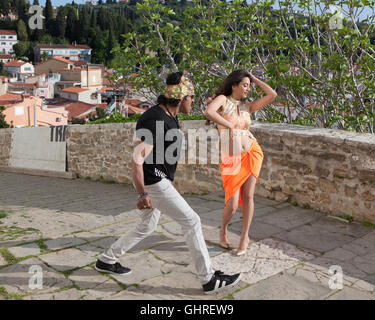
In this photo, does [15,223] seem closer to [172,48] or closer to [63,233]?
[63,233]

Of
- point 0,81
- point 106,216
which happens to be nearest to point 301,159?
point 106,216

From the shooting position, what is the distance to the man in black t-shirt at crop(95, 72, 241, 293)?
281 cm

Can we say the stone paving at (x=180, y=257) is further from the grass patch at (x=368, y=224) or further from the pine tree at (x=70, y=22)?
the pine tree at (x=70, y=22)

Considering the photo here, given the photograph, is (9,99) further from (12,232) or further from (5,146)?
(12,232)

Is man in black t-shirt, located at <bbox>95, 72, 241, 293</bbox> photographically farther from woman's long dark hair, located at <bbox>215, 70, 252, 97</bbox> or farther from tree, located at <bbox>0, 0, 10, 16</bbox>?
tree, located at <bbox>0, 0, 10, 16</bbox>

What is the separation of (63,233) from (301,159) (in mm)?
2563

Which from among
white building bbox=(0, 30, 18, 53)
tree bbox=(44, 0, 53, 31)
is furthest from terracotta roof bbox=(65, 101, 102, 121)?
white building bbox=(0, 30, 18, 53)

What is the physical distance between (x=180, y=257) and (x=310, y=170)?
1891 mm

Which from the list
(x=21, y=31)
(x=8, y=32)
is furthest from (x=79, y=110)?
(x=8, y=32)

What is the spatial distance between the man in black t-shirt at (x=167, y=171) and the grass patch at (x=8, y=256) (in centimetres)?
126

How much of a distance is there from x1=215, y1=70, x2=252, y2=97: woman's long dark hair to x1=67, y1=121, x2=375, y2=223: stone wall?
147 cm

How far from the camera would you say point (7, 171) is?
1165cm

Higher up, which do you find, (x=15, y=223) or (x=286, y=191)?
(x=286, y=191)

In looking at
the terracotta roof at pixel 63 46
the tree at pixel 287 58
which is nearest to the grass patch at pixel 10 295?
the tree at pixel 287 58
